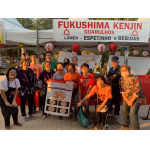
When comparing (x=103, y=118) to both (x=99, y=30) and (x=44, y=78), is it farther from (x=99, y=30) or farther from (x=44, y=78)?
(x=99, y=30)

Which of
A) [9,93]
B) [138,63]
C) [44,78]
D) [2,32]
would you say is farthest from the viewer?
[138,63]

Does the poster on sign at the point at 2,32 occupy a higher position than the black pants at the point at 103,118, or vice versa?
the poster on sign at the point at 2,32

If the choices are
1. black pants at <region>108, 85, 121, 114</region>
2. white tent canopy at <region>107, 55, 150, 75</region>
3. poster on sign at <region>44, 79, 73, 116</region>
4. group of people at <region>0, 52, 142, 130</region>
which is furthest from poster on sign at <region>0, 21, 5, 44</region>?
white tent canopy at <region>107, 55, 150, 75</region>

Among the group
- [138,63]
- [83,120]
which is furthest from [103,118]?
[138,63]

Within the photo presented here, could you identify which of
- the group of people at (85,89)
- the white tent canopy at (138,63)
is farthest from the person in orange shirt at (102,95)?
the white tent canopy at (138,63)

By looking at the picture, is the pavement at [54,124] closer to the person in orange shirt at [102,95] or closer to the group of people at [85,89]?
the group of people at [85,89]

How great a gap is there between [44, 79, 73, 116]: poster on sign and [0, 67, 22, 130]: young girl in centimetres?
80

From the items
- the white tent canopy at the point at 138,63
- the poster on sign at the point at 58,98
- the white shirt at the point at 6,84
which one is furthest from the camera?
the white tent canopy at the point at 138,63

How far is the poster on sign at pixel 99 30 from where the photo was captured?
6133 millimetres

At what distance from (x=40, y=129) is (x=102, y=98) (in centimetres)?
162

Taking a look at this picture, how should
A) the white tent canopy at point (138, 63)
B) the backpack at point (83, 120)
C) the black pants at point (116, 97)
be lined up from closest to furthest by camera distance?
the backpack at point (83, 120) → the black pants at point (116, 97) → the white tent canopy at point (138, 63)

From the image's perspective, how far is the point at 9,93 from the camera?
3.23 m

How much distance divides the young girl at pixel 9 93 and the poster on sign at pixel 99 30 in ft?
11.6

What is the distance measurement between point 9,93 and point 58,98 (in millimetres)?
1176
